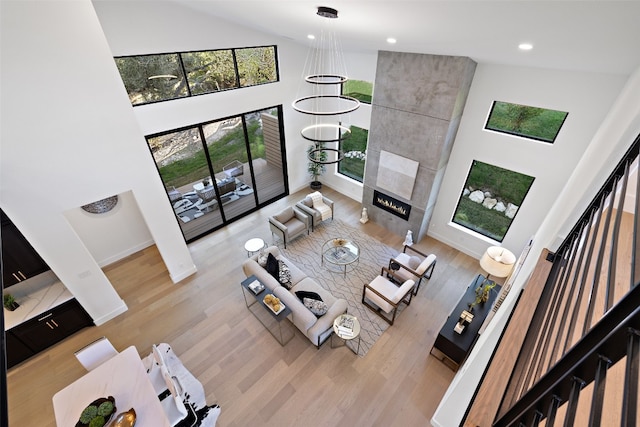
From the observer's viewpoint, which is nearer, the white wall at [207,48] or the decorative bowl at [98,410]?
the decorative bowl at [98,410]

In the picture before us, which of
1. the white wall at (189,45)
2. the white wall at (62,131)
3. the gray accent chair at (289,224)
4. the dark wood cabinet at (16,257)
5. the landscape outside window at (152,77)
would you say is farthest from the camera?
the gray accent chair at (289,224)

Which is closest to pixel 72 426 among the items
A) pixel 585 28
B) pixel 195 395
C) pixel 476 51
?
pixel 195 395

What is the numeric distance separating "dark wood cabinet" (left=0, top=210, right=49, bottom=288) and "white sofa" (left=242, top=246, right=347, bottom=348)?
3.38 m

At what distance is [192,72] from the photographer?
20.1ft

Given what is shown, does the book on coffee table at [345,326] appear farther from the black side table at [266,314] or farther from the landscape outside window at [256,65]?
the landscape outside window at [256,65]

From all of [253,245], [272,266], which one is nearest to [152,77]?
[253,245]

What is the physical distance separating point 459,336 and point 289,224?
453 cm

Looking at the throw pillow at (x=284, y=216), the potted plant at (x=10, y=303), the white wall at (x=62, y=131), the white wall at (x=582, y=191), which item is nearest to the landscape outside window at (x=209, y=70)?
the white wall at (x=62, y=131)

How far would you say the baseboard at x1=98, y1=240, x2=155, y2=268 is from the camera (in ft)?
22.8

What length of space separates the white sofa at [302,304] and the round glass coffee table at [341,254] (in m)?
0.78

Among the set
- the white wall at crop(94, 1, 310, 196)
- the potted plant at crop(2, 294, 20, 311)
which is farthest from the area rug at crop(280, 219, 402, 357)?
the potted plant at crop(2, 294, 20, 311)

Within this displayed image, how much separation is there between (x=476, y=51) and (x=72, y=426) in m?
7.51

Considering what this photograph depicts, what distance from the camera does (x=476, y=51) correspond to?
14.5ft

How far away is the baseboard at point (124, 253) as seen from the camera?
696 centimetres
